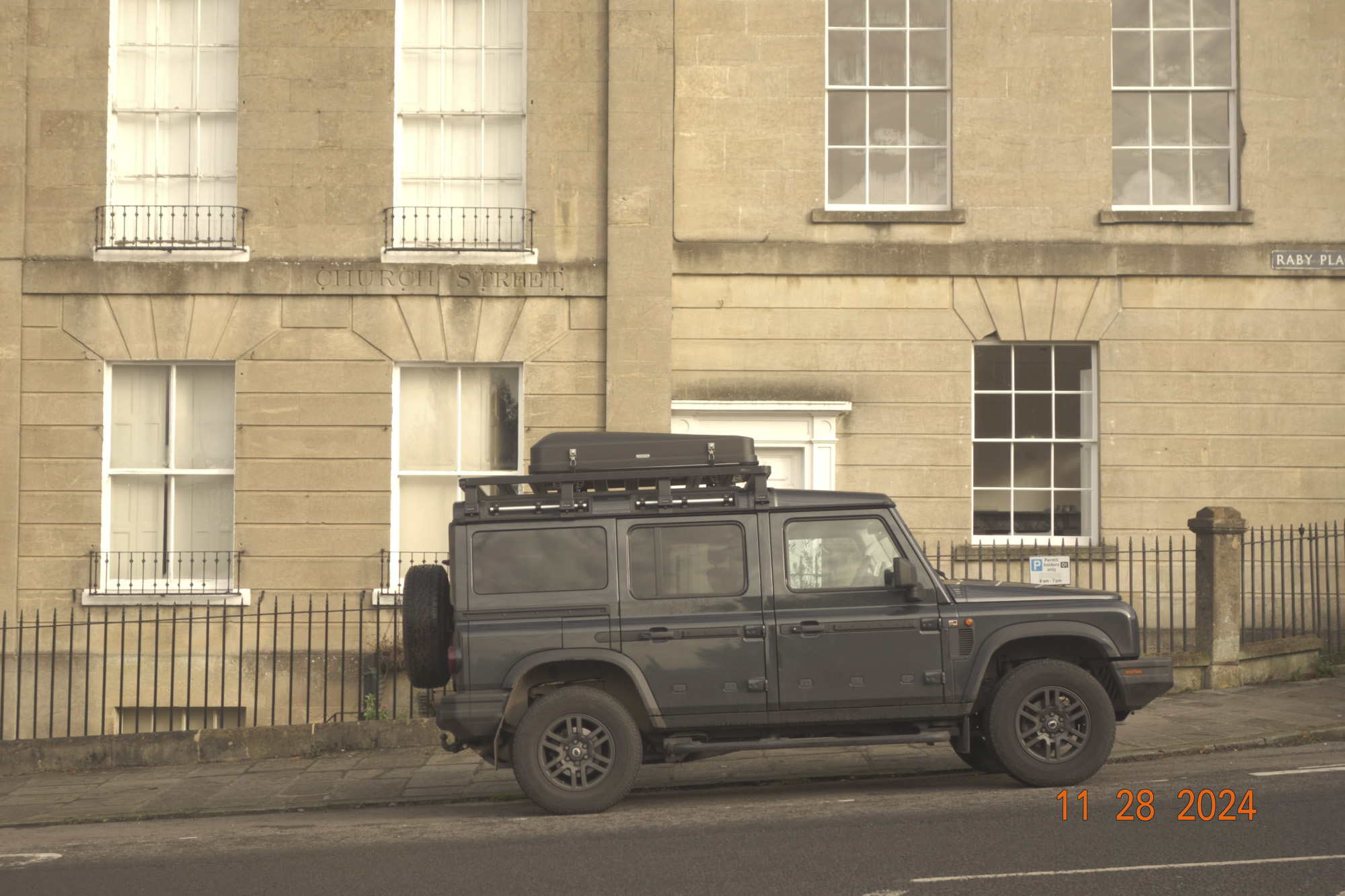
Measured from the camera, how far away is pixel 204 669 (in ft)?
44.5

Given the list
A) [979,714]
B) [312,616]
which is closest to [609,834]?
[979,714]

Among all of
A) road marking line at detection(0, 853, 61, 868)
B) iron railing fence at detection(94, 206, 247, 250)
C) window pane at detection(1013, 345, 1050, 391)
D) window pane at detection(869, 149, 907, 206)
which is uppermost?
window pane at detection(869, 149, 907, 206)

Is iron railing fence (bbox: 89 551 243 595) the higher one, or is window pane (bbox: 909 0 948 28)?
window pane (bbox: 909 0 948 28)

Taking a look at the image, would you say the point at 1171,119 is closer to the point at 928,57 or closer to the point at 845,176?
the point at 928,57

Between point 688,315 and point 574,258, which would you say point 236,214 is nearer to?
point 574,258

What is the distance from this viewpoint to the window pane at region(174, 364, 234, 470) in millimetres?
14219

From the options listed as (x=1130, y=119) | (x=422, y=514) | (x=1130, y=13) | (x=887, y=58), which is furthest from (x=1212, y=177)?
(x=422, y=514)

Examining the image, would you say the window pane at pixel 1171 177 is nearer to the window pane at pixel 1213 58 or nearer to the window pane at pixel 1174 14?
the window pane at pixel 1213 58

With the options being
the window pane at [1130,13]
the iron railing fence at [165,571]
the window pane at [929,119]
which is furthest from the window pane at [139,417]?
the window pane at [1130,13]

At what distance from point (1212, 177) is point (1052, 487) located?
381cm

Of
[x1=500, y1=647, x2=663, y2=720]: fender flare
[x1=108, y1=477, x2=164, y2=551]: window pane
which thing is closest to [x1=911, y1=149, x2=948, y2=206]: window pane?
[x1=500, y1=647, x2=663, y2=720]: fender flare

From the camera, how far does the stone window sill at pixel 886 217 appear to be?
14.3 m

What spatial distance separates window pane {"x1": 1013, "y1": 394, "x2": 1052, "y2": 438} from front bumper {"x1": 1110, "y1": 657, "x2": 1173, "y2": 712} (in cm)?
623

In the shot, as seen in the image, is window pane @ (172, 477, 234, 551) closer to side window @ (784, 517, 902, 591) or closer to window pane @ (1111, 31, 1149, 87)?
side window @ (784, 517, 902, 591)
